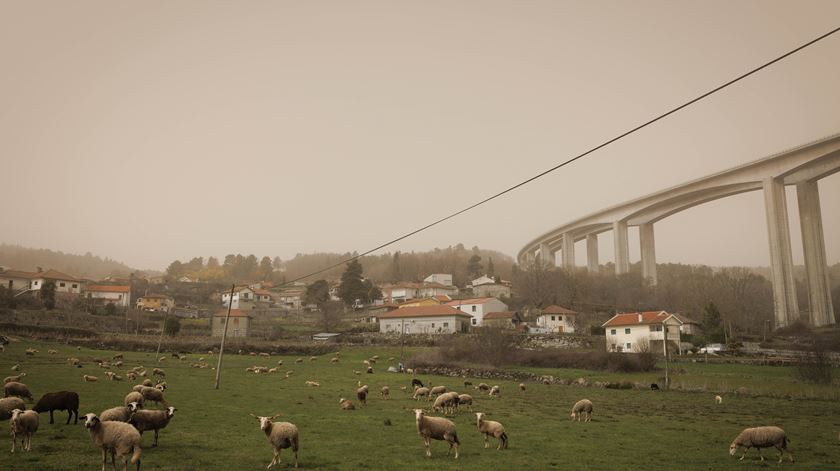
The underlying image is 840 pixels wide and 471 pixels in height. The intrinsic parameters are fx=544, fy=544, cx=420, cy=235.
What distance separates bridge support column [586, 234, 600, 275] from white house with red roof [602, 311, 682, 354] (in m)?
80.6

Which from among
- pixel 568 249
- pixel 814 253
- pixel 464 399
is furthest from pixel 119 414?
pixel 568 249

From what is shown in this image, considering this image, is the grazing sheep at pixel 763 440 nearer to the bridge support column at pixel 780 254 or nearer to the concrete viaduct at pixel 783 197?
the bridge support column at pixel 780 254

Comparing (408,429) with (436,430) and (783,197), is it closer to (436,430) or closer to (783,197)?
(436,430)

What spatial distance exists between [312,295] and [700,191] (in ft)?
256

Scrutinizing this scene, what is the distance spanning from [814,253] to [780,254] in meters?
7.13

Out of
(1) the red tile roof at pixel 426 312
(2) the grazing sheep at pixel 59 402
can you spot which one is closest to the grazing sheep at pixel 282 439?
(2) the grazing sheep at pixel 59 402

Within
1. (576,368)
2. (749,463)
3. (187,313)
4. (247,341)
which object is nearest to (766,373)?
(576,368)

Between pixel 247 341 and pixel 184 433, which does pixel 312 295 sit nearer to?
pixel 247 341

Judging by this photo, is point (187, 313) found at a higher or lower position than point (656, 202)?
lower

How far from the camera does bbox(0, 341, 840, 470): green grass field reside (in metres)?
12.9

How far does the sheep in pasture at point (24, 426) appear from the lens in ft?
41.0

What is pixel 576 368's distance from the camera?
4834 cm

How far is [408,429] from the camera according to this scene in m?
17.6

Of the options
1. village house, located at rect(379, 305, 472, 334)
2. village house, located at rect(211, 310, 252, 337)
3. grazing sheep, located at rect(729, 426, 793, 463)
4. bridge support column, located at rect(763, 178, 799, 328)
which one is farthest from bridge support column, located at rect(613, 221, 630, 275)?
grazing sheep, located at rect(729, 426, 793, 463)
